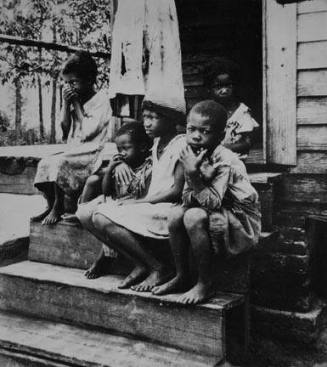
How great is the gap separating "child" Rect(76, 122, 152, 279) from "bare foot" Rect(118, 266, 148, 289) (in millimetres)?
317

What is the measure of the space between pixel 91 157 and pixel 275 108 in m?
1.45

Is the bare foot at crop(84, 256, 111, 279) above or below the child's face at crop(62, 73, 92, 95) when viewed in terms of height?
below

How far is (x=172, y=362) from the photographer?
2469 millimetres

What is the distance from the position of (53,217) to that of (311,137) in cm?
204

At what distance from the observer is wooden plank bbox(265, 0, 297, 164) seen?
3.40m

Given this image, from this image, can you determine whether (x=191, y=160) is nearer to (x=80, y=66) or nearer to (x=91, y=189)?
(x=91, y=189)

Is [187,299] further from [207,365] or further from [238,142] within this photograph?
[238,142]

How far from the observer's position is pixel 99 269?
319 centimetres

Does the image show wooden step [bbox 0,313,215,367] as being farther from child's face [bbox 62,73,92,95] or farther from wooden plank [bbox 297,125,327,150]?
child's face [bbox 62,73,92,95]

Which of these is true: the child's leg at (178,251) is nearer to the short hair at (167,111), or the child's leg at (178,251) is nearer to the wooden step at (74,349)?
the wooden step at (74,349)

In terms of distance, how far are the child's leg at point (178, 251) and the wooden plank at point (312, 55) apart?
1.60 meters

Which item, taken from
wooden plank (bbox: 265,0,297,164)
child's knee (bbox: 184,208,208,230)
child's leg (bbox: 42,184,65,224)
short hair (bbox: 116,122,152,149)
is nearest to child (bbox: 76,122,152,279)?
short hair (bbox: 116,122,152,149)

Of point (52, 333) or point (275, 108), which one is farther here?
point (275, 108)

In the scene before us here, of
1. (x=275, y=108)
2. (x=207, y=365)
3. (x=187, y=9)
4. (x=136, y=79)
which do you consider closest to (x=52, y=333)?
(x=207, y=365)
